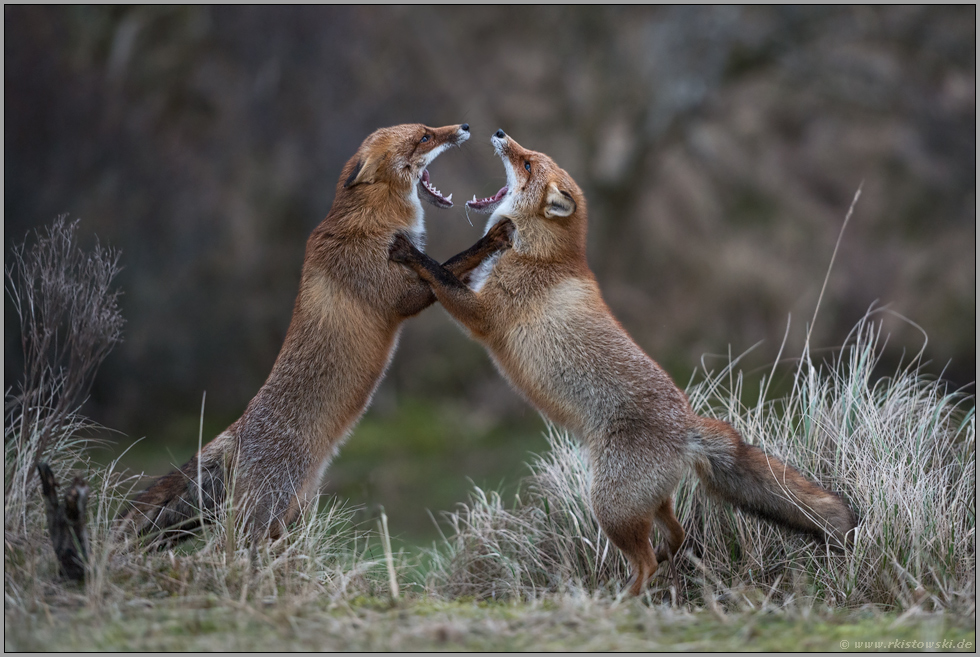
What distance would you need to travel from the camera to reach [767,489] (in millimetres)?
5578

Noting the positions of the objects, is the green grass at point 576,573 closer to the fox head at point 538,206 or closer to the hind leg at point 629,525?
the hind leg at point 629,525

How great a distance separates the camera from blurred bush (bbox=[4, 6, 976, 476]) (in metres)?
14.8

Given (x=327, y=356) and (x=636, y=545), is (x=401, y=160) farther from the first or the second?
(x=636, y=545)

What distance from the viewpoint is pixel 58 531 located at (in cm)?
468

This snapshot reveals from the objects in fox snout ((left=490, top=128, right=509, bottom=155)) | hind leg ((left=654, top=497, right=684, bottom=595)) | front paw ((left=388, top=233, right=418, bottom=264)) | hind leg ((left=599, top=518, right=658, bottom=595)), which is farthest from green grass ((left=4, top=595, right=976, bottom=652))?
fox snout ((left=490, top=128, right=509, bottom=155))

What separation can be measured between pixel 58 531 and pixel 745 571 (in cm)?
479

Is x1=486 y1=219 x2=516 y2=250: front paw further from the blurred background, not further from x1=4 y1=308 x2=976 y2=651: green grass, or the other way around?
the blurred background

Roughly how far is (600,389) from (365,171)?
2721 millimetres

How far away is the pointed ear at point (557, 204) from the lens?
6.58 meters

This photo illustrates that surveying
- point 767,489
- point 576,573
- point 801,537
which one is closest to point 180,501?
point 576,573

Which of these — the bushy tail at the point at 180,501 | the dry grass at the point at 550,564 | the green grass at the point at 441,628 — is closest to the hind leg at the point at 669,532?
the dry grass at the point at 550,564

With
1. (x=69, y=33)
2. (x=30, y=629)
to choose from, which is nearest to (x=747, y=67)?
(x=69, y=33)

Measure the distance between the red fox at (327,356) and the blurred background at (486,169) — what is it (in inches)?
279

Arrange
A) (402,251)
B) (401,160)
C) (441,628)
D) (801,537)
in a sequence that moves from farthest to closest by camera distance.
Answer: (401,160)
(402,251)
(801,537)
(441,628)
